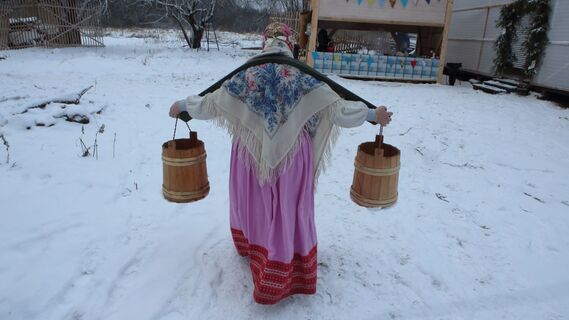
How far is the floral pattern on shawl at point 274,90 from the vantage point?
7.58 ft

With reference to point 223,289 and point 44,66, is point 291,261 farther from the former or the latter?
point 44,66

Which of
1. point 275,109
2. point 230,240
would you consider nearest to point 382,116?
point 275,109

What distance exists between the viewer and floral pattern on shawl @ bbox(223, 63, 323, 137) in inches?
90.9

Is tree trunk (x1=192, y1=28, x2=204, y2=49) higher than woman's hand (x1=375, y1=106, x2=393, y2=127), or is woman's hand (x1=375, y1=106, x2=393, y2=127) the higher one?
tree trunk (x1=192, y1=28, x2=204, y2=49)

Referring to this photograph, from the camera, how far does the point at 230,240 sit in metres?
3.46

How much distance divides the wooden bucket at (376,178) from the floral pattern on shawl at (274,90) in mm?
590

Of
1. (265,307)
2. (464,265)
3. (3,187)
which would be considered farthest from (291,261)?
(3,187)

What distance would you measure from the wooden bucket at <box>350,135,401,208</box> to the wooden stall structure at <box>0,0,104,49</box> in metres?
17.6

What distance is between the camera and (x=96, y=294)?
8.85 ft

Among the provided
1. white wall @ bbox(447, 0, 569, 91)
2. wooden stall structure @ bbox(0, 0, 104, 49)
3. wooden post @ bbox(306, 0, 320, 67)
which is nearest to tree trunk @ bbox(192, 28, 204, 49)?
wooden stall structure @ bbox(0, 0, 104, 49)

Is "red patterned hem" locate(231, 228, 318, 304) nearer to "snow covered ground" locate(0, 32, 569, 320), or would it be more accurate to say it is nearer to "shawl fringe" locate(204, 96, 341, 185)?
"snow covered ground" locate(0, 32, 569, 320)

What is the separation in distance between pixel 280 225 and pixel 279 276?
0.35 meters

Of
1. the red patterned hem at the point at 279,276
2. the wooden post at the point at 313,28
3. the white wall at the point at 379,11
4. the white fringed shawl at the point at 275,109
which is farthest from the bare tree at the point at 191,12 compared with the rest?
the red patterned hem at the point at 279,276

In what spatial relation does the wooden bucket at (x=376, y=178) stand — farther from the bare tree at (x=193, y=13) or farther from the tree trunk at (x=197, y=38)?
the tree trunk at (x=197, y=38)
